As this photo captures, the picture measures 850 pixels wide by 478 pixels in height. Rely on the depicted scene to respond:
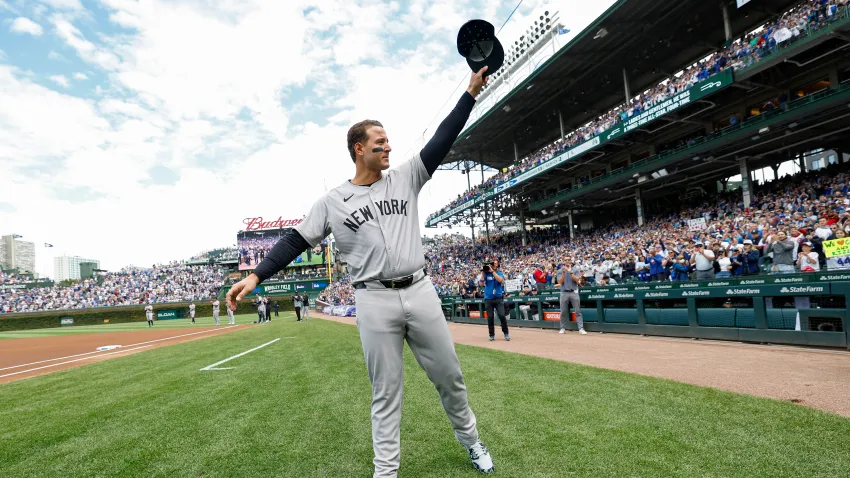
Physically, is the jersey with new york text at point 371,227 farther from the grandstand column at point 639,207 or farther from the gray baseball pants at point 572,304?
the grandstand column at point 639,207

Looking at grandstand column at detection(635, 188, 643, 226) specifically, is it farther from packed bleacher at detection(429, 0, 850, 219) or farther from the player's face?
the player's face

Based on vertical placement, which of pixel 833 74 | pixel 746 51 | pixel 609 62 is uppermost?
pixel 609 62

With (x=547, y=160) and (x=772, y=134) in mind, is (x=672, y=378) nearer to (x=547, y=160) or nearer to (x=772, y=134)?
(x=772, y=134)

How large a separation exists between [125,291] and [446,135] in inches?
2480

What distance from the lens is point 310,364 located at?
754 centimetres

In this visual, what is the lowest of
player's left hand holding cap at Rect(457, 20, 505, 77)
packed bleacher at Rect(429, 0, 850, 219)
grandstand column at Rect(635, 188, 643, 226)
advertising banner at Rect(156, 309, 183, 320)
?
advertising banner at Rect(156, 309, 183, 320)

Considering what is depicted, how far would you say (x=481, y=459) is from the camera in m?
2.79

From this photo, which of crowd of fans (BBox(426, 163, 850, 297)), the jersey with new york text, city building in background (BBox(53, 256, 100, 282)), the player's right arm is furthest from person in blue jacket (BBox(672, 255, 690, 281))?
city building in background (BBox(53, 256, 100, 282))

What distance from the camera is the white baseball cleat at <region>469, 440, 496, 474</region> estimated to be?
2.77m

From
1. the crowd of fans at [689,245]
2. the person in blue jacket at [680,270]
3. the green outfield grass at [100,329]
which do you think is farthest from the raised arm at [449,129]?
the green outfield grass at [100,329]

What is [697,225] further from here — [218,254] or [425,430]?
[218,254]

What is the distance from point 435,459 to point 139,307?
2014 inches

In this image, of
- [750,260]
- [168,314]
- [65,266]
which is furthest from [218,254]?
[65,266]

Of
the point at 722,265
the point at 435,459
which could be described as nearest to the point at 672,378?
the point at 435,459
